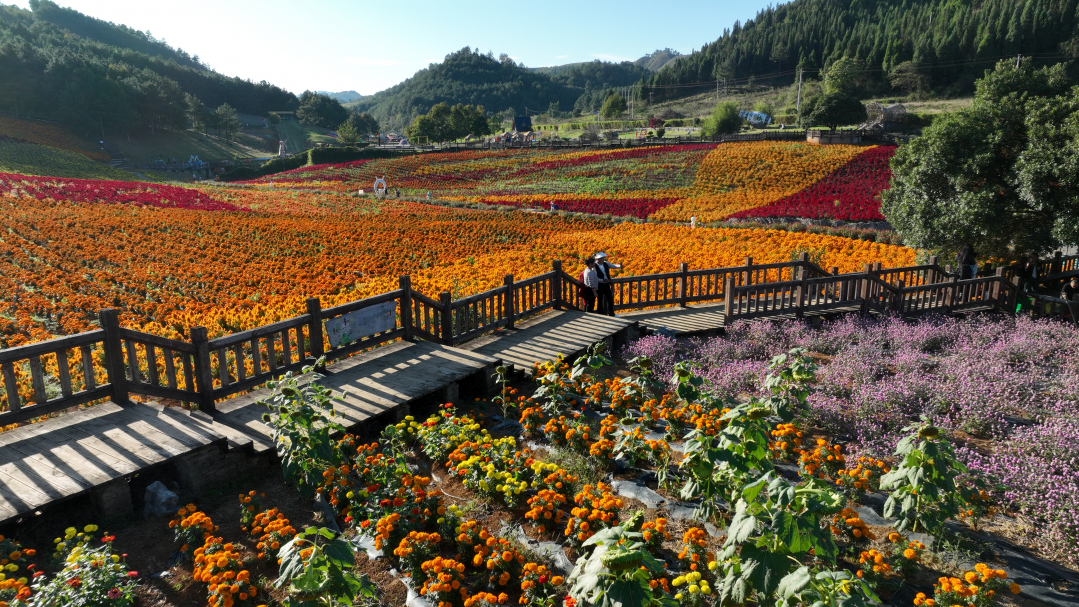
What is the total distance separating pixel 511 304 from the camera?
1072 cm

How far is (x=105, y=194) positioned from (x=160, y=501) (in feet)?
93.3

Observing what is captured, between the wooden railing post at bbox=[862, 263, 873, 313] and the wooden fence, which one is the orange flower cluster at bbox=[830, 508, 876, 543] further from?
the wooden railing post at bbox=[862, 263, 873, 313]

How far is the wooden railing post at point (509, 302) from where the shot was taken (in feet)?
34.7

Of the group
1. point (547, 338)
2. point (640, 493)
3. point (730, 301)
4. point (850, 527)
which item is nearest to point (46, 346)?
point (640, 493)

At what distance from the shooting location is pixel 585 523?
179 inches

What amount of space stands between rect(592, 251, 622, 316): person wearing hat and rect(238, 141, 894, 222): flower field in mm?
18033

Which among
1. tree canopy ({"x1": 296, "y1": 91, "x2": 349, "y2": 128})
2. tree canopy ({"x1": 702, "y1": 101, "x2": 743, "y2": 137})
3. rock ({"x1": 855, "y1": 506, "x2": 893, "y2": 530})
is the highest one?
tree canopy ({"x1": 296, "y1": 91, "x2": 349, "y2": 128})

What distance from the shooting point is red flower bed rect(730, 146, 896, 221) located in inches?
1080

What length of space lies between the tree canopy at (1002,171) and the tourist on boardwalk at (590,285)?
28.7 ft

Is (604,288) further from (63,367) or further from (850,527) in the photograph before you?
(63,367)

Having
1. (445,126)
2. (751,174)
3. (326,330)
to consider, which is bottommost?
(326,330)

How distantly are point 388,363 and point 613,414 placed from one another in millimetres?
3388

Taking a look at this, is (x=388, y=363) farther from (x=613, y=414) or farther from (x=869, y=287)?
(x=869, y=287)

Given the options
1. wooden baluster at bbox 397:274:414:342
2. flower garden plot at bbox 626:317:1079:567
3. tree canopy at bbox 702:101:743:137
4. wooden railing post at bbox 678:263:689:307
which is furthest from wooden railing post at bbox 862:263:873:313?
tree canopy at bbox 702:101:743:137
